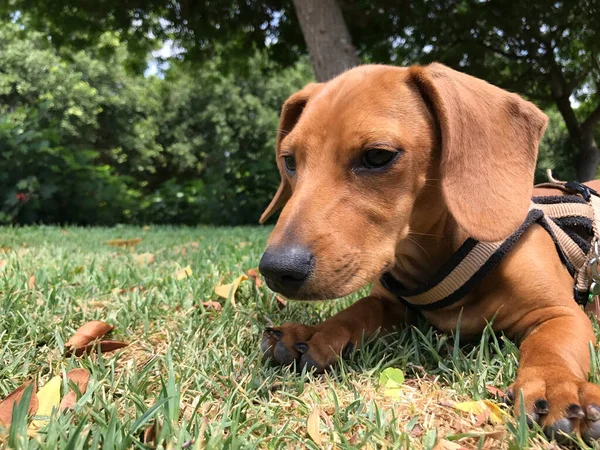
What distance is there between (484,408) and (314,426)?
0.45 metres

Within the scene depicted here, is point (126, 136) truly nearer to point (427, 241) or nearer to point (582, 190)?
point (582, 190)

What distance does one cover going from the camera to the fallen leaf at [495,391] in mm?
1324

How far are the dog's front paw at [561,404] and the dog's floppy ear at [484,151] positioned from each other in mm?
468

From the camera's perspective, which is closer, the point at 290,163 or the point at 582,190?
the point at 290,163

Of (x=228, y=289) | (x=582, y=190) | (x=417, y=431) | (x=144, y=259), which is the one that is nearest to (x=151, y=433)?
(x=417, y=431)

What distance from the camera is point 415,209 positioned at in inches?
66.6

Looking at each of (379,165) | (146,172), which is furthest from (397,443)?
(146,172)

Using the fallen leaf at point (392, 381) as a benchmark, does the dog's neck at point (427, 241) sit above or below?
above

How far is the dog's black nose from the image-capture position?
1319mm

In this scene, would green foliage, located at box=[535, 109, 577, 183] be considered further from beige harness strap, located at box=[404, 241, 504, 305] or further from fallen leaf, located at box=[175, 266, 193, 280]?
beige harness strap, located at box=[404, 241, 504, 305]

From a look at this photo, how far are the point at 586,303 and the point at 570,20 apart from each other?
750cm

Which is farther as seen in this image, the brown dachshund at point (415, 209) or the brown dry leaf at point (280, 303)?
the brown dry leaf at point (280, 303)

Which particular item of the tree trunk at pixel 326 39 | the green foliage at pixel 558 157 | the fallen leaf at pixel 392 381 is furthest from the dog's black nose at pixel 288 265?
the green foliage at pixel 558 157

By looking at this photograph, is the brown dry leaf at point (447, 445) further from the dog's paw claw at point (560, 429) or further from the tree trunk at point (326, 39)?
the tree trunk at point (326, 39)
